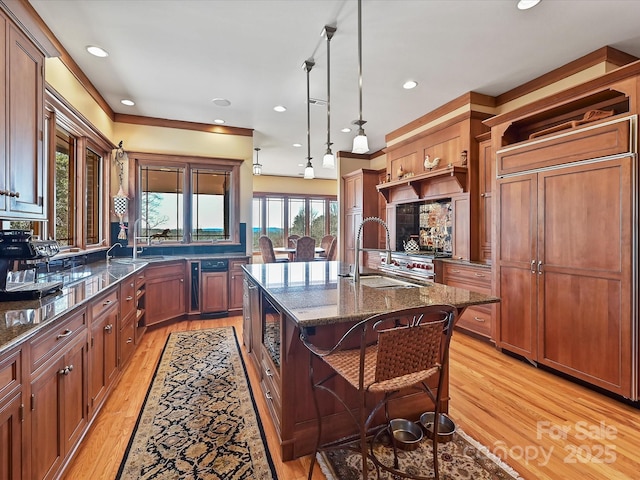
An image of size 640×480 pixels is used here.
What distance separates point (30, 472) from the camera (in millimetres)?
1274

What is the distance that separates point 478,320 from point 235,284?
127 inches

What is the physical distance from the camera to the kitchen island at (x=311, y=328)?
157 centimetres

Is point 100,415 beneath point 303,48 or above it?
beneath

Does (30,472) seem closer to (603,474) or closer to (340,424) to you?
(340,424)

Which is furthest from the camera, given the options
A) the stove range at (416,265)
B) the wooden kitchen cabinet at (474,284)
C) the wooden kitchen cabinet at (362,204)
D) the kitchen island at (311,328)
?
the wooden kitchen cabinet at (362,204)

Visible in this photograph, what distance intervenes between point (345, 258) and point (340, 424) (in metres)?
4.85

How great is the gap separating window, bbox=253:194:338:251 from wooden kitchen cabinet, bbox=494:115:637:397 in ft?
22.3

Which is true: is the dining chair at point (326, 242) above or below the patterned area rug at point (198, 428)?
above

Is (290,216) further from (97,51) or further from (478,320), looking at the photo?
(97,51)

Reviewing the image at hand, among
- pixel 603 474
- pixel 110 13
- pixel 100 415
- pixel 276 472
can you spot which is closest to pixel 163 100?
pixel 110 13

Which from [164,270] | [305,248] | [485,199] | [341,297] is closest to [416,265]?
[485,199]

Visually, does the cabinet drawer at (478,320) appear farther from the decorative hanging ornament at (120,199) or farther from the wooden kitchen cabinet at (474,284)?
the decorative hanging ornament at (120,199)

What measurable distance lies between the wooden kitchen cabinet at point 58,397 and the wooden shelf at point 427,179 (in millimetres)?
3920

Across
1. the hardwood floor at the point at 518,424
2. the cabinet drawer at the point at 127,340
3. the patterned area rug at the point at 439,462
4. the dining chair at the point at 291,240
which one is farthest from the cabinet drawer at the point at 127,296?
the dining chair at the point at 291,240
